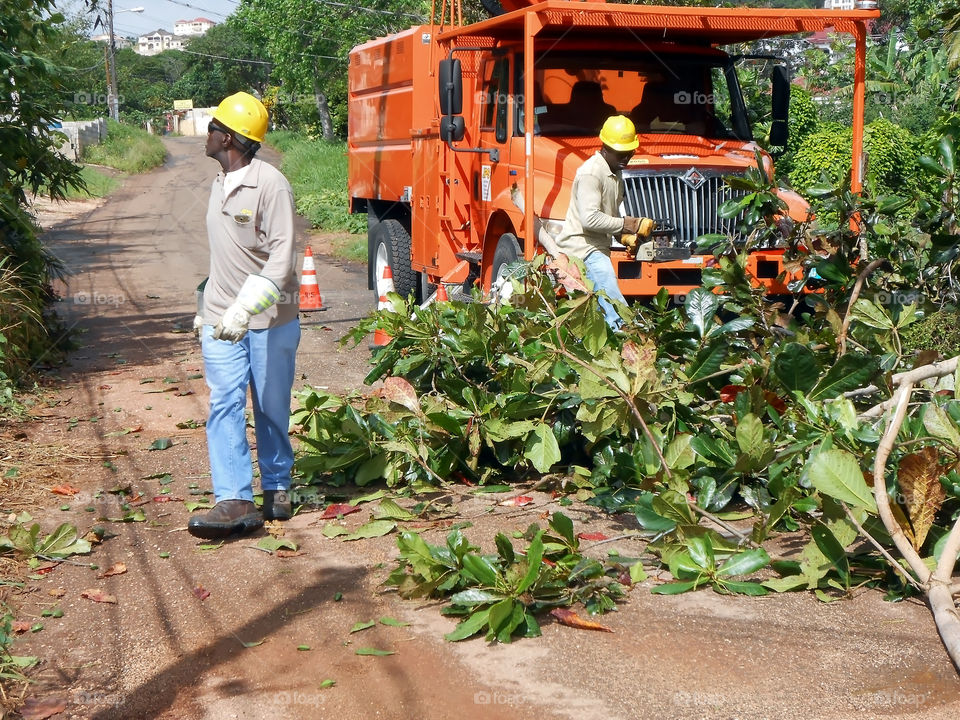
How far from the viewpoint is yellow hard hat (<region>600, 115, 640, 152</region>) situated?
7160 mm

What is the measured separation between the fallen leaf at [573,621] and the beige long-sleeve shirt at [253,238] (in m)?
2.01

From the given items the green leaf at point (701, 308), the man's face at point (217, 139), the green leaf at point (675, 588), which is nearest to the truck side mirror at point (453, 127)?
the green leaf at point (701, 308)

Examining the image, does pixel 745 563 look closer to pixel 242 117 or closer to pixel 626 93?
pixel 242 117

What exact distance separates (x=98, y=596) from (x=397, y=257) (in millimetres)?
7981

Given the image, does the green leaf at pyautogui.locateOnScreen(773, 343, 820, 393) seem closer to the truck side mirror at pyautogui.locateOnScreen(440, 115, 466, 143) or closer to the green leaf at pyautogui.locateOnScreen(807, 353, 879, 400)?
the green leaf at pyautogui.locateOnScreen(807, 353, 879, 400)

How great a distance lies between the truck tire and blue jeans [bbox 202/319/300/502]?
6499mm

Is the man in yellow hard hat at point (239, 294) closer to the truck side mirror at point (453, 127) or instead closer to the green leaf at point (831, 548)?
the green leaf at point (831, 548)

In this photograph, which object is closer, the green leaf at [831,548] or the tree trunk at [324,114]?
the green leaf at [831,548]

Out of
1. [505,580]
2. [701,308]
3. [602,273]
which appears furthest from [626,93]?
[505,580]

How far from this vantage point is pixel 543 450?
17.9ft

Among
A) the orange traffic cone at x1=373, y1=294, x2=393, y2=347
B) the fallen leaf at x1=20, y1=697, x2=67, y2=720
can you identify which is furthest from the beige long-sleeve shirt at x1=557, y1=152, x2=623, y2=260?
the fallen leaf at x1=20, y1=697, x2=67, y2=720

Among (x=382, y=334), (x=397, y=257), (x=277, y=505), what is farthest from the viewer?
(x=397, y=257)

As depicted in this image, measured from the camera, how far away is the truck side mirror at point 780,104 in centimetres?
899

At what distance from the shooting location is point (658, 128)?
8688mm
